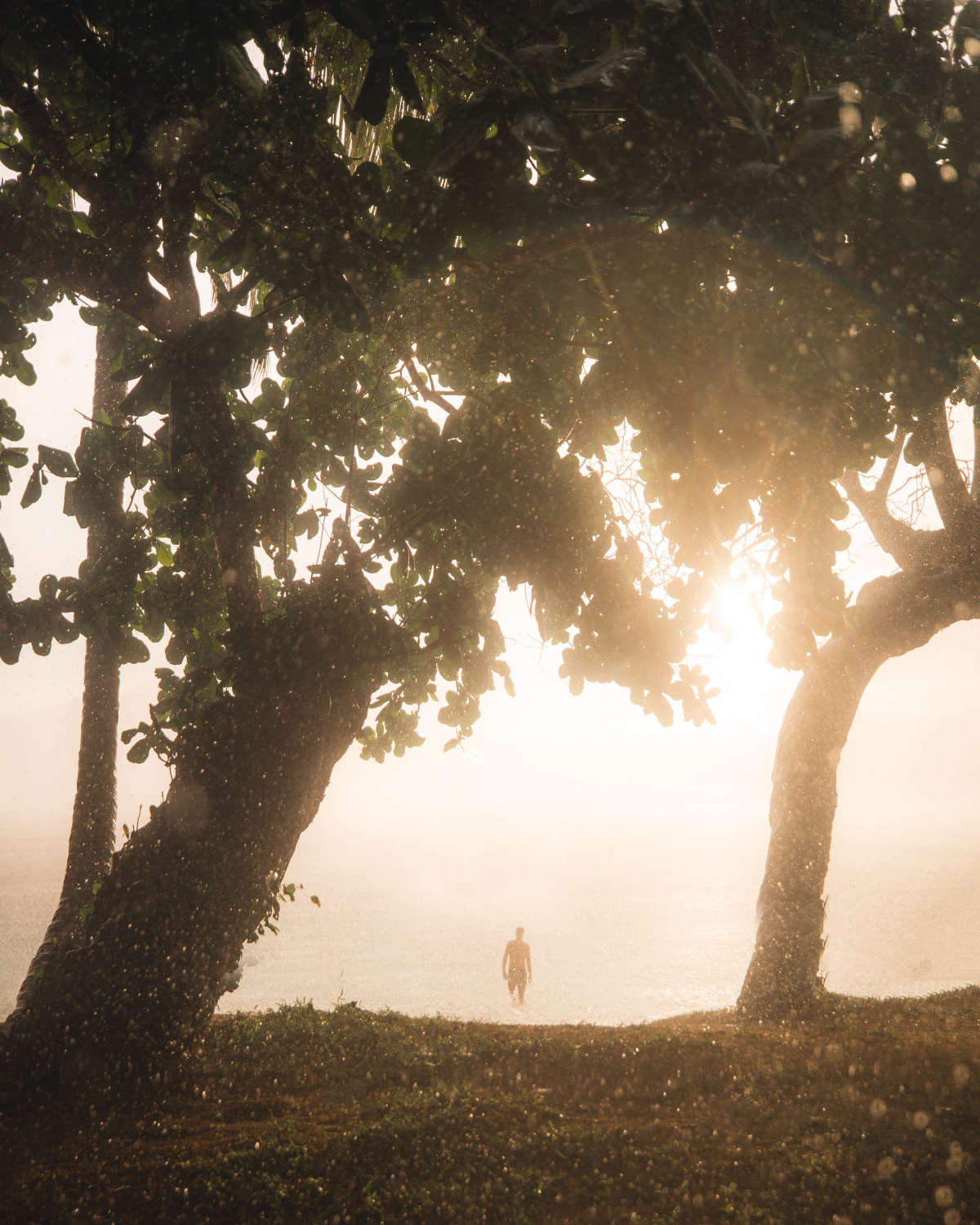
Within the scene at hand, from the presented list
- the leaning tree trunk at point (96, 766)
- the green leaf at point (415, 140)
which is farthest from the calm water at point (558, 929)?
the green leaf at point (415, 140)

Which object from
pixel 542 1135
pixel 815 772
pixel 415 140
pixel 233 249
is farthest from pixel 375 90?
pixel 815 772

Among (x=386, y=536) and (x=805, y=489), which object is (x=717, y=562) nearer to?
(x=805, y=489)

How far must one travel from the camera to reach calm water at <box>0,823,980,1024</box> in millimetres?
33219

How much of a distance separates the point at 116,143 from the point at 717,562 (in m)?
5.90

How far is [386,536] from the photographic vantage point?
8.15m

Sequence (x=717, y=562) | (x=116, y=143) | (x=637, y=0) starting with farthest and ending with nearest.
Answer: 1. (x=717, y=562)
2. (x=116, y=143)
3. (x=637, y=0)

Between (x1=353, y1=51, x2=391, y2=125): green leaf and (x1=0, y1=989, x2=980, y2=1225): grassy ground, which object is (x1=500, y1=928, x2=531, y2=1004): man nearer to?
(x1=0, y1=989, x2=980, y2=1225): grassy ground

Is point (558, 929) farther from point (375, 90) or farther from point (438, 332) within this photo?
point (375, 90)

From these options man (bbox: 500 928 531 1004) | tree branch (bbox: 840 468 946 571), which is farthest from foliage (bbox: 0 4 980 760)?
man (bbox: 500 928 531 1004)

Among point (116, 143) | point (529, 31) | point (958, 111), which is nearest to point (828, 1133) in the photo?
point (958, 111)

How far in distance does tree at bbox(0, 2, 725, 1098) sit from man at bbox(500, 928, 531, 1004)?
10.3 m

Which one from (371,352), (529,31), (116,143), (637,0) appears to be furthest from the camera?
(371,352)

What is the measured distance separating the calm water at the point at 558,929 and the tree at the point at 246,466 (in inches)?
313

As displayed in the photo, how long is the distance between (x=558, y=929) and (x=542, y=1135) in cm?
5209
